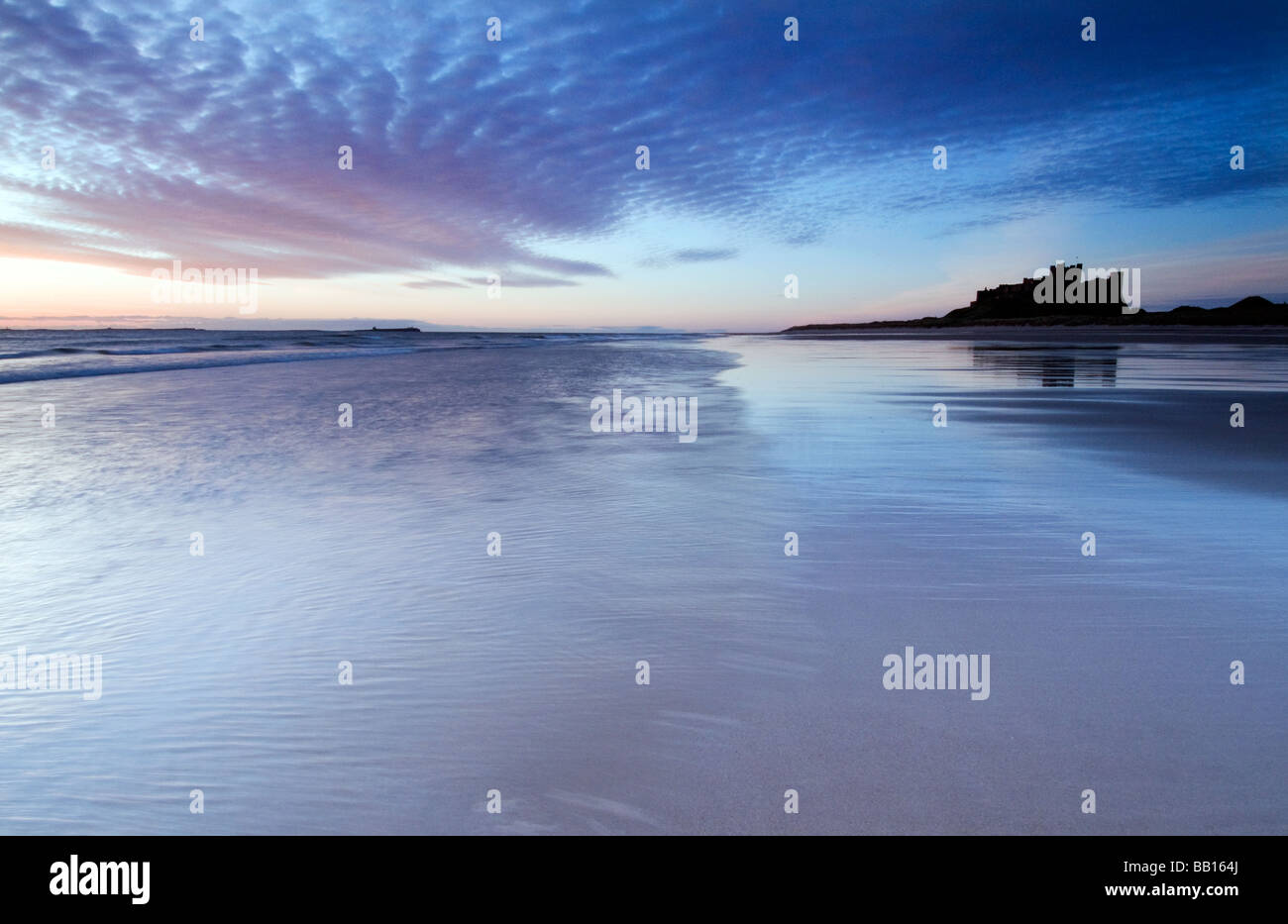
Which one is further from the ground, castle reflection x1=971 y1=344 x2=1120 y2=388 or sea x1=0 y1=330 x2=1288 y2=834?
castle reflection x1=971 y1=344 x2=1120 y2=388

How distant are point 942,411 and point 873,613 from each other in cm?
933

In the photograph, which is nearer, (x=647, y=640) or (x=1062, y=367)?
(x=647, y=640)

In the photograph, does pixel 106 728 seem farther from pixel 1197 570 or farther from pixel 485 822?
pixel 1197 570

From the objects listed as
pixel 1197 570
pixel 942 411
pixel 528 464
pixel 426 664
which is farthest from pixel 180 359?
pixel 1197 570

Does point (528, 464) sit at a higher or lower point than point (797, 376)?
lower

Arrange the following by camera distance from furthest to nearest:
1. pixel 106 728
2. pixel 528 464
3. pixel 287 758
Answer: pixel 528 464
pixel 106 728
pixel 287 758

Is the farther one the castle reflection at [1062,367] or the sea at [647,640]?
the castle reflection at [1062,367]

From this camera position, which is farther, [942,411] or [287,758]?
[942,411]

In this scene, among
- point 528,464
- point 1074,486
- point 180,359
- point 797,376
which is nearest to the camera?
point 1074,486

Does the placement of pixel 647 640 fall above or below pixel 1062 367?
below

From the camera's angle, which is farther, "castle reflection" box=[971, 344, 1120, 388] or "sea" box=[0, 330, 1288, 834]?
"castle reflection" box=[971, 344, 1120, 388]

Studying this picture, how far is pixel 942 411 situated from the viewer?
12445 millimetres

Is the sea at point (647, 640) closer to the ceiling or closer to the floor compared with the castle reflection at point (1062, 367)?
closer to the floor
